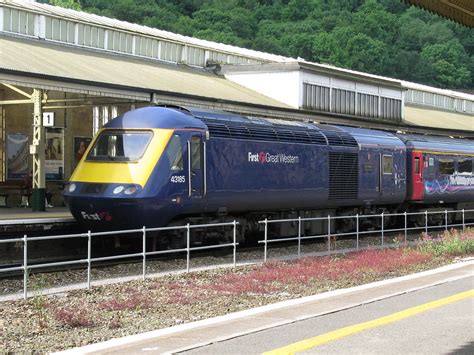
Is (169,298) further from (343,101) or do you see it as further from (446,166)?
(343,101)

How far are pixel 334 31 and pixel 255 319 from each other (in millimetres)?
116263

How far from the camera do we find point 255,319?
1010 cm

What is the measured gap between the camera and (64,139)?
30125 millimetres

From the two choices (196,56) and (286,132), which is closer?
(286,132)

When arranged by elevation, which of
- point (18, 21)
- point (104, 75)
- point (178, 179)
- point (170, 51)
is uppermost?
point (170, 51)

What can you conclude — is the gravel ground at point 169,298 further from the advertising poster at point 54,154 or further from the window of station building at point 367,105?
the window of station building at point 367,105

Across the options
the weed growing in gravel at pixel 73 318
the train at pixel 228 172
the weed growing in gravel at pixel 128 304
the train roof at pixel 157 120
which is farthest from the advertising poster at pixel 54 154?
the weed growing in gravel at pixel 73 318

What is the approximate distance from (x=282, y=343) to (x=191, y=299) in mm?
3830

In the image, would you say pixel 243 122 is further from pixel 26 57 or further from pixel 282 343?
pixel 282 343

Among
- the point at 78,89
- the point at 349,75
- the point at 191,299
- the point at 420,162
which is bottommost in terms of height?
the point at 191,299

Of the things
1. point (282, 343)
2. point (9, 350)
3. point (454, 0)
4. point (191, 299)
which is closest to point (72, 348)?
point (9, 350)

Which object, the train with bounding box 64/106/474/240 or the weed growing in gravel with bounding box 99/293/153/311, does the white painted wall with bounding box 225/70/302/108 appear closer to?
the train with bounding box 64/106/474/240

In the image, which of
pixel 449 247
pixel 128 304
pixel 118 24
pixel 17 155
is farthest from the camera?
pixel 118 24

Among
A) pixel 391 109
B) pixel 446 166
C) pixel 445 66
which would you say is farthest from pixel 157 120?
pixel 445 66
